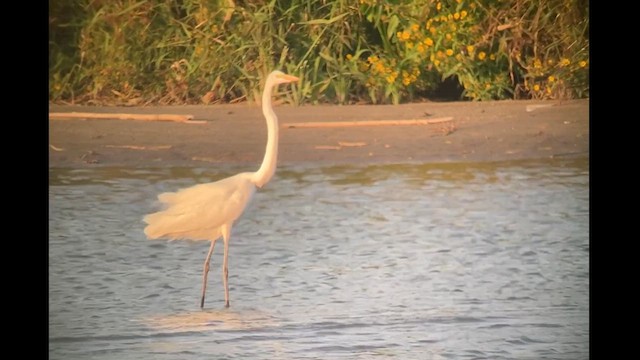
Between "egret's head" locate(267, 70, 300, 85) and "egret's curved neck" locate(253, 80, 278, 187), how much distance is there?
20mm

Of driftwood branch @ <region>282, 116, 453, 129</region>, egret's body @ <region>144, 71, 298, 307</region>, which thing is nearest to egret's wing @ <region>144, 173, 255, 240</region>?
egret's body @ <region>144, 71, 298, 307</region>

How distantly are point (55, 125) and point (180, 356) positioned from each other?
0.89 meters

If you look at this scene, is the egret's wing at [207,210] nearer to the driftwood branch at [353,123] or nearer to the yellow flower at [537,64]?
the driftwood branch at [353,123]

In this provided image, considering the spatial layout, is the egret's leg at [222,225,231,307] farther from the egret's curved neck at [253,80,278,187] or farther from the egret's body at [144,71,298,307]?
the egret's curved neck at [253,80,278,187]

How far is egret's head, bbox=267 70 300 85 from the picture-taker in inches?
181

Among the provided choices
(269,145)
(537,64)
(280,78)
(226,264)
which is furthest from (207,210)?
(537,64)

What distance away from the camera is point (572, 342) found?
4.70 metres

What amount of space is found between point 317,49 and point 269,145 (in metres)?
0.39

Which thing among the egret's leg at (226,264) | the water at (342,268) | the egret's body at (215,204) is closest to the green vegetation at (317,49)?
the egret's body at (215,204)

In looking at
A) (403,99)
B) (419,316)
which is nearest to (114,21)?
(403,99)

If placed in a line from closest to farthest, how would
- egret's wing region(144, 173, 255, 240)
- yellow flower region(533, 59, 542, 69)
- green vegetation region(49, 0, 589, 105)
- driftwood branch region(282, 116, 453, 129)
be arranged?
egret's wing region(144, 173, 255, 240) < green vegetation region(49, 0, 589, 105) < driftwood branch region(282, 116, 453, 129) < yellow flower region(533, 59, 542, 69)

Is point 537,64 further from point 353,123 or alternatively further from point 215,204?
point 215,204

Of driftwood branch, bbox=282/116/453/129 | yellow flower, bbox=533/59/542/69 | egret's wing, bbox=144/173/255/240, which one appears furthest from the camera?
yellow flower, bbox=533/59/542/69

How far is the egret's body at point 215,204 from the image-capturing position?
4453mm
